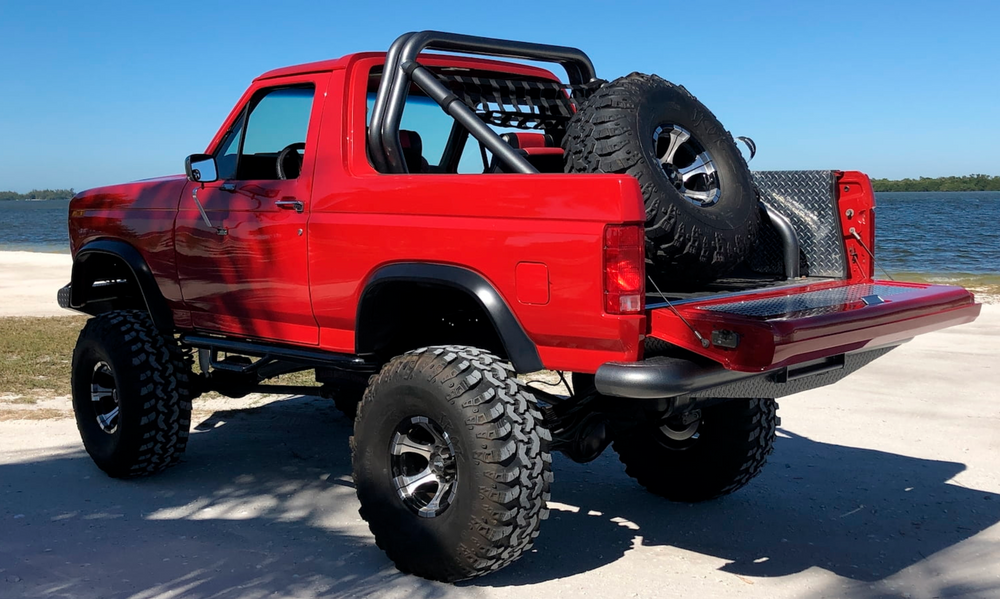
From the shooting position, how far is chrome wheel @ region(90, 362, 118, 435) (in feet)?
18.8

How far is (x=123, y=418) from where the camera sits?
5.48 metres

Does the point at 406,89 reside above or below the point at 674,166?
above

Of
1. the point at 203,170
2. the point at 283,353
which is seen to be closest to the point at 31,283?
the point at 203,170

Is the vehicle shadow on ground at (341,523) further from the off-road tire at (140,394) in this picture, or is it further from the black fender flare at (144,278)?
the black fender flare at (144,278)

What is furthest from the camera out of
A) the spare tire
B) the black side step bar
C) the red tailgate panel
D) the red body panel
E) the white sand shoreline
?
the white sand shoreline

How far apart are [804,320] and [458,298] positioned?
5.26 feet

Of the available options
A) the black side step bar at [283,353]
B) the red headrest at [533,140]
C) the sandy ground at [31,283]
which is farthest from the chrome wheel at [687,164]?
the sandy ground at [31,283]

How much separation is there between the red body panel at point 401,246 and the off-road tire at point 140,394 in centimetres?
24

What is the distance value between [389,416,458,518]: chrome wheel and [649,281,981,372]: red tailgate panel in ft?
3.29

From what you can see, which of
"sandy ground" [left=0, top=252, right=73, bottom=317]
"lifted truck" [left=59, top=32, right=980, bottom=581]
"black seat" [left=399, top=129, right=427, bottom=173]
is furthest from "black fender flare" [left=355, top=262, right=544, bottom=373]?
"sandy ground" [left=0, top=252, right=73, bottom=317]

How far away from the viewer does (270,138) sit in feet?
17.0

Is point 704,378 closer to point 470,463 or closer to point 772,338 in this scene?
point 772,338

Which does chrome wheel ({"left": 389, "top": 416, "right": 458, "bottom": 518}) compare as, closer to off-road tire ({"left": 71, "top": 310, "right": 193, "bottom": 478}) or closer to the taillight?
the taillight

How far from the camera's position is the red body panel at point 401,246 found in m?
3.54
